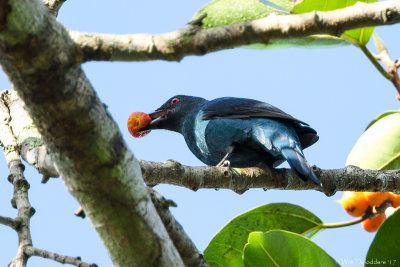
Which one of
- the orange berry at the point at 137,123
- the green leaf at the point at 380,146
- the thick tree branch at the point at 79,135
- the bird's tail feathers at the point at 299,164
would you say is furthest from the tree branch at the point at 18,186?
the green leaf at the point at 380,146

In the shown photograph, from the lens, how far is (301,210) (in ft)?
13.6

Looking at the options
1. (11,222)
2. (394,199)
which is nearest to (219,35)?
(11,222)

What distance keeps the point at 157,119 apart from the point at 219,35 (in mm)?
4188

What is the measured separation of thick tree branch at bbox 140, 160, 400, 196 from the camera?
3.45 metres

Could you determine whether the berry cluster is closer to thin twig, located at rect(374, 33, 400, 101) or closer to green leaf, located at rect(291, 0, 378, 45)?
thin twig, located at rect(374, 33, 400, 101)

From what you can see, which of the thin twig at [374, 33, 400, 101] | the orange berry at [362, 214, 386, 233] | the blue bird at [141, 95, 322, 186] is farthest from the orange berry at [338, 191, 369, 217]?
the blue bird at [141, 95, 322, 186]

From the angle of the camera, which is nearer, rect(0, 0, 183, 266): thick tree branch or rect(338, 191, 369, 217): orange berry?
rect(0, 0, 183, 266): thick tree branch

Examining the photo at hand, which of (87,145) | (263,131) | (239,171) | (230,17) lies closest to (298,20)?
(87,145)

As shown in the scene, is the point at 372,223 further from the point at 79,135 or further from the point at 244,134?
the point at 79,135

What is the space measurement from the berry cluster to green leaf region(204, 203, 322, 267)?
314 mm

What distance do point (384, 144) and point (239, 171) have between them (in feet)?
3.23

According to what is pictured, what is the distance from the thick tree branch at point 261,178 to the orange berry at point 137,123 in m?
1.75

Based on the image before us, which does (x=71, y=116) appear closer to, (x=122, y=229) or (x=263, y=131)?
(x=122, y=229)

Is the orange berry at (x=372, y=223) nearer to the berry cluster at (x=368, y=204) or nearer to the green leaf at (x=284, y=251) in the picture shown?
the berry cluster at (x=368, y=204)
